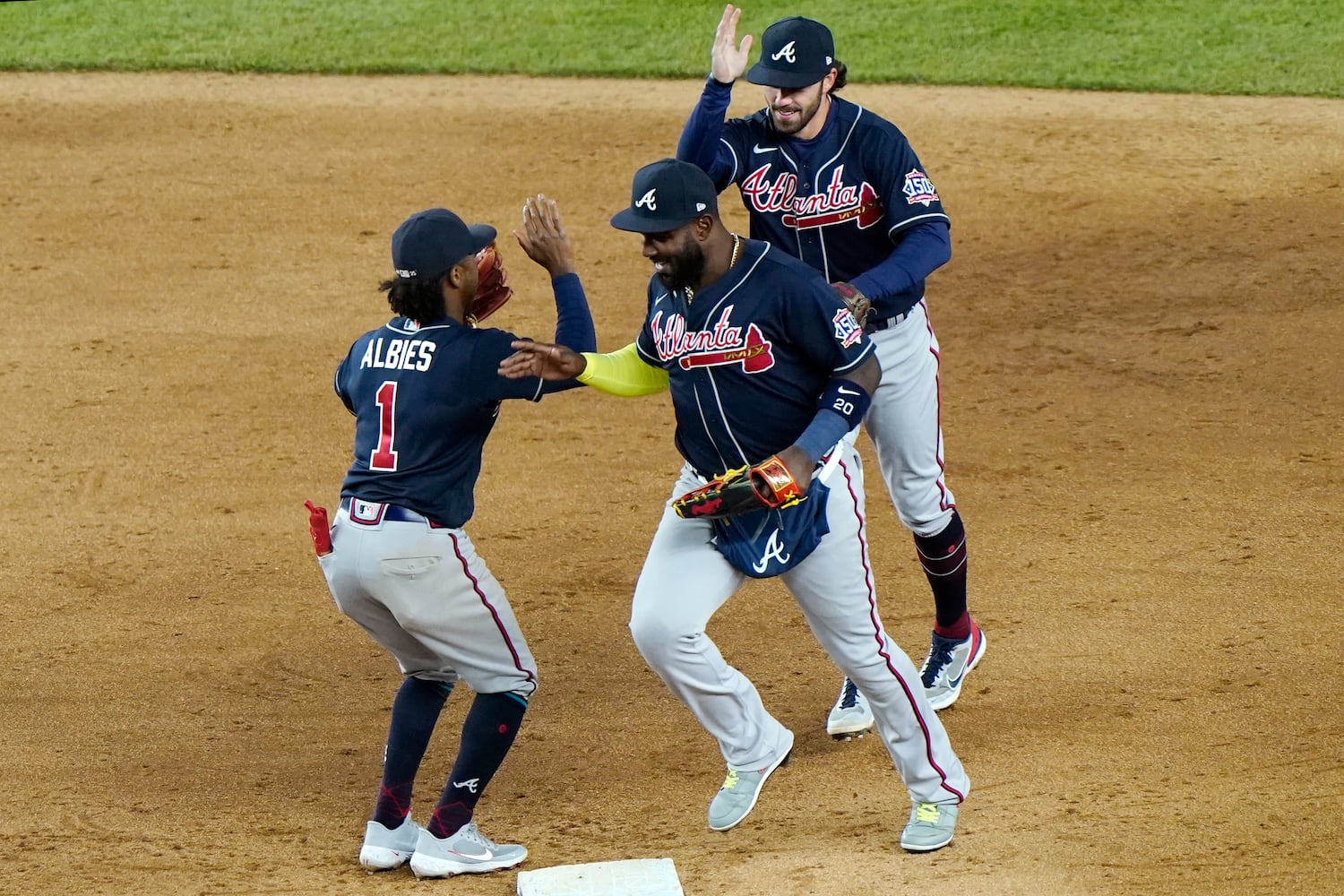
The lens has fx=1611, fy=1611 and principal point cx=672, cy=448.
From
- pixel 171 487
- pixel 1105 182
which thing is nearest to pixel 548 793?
pixel 171 487

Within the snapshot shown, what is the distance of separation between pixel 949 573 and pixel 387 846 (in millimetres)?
2049

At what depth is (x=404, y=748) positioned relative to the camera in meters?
4.48

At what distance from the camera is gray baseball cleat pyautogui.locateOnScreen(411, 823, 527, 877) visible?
14.4ft

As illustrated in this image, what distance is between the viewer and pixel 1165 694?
526 cm

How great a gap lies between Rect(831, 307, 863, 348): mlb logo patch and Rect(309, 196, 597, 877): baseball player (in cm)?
74

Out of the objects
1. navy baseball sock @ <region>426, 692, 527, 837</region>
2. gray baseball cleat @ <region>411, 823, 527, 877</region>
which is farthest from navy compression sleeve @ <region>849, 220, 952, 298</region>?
gray baseball cleat @ <region>411, 823, 527, 877</region>

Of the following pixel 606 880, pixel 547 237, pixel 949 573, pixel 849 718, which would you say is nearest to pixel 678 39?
pixel 949 573

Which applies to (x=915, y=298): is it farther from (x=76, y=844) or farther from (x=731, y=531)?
(x=76, y=844)

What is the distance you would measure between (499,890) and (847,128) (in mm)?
2504

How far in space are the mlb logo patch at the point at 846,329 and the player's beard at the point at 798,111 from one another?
3.15 feet

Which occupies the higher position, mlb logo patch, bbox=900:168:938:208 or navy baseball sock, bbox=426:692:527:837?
mlb logo patch, bbox=900:168:938:208

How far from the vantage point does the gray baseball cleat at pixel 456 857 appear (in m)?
4.39

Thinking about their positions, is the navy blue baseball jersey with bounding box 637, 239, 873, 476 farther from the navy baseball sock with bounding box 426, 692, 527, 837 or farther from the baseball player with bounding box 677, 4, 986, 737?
the navy baseball sock with bounding box 426, 692, 527, 837

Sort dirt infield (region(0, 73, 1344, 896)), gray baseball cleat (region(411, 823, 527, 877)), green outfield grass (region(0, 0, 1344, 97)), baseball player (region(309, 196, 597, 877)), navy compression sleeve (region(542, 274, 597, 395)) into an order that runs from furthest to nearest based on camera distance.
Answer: green outfield grass (region(0, 0, 1344, 97))
dirt infield (region(0, 73, 1344, 896))
navy compression sleeve (region(542, 274, 597, 395))
gray baseball cleat (region(411, 823, 527, 877))
baseball player (region(309, 196, 597, 877))
